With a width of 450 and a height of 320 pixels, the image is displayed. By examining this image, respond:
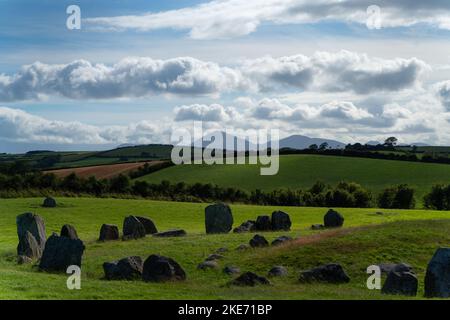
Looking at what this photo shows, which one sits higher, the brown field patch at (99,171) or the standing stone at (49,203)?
the brown field patch at (99,171)

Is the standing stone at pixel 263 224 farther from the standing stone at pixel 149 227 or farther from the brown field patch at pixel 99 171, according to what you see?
the brown field patch at pixel 99 171

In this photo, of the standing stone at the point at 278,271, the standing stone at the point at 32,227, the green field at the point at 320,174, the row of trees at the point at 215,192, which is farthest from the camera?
the green field at the point at 320,174

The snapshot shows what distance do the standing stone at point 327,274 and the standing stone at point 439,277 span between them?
4261 mm

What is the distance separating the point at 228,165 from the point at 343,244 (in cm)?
10434

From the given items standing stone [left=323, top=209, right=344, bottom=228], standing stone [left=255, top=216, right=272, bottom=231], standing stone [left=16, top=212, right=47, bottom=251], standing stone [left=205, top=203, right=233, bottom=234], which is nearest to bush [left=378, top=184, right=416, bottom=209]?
standing stone [left=323, top=209, right=344, bottom=228]

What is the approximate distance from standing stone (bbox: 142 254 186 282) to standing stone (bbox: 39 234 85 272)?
5.93 meters

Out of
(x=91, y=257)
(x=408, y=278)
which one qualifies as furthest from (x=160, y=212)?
(x=408, y=278)

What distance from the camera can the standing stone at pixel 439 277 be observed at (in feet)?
90.1

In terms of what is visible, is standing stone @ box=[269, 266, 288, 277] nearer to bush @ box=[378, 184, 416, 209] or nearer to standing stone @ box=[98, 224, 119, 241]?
standing stone @ box=[98, 224, 119, 241]

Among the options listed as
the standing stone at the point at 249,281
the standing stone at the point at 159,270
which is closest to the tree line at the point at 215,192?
the standing stone at the point at 159,270

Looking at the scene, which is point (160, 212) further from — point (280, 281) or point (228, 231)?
point (280, 281)

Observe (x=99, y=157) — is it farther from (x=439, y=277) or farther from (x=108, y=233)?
(x=439, y=277)

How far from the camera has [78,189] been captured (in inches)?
3947

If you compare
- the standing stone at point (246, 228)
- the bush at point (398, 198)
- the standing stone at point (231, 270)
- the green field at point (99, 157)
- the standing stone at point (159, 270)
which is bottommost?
the bush at point (398, 198)
